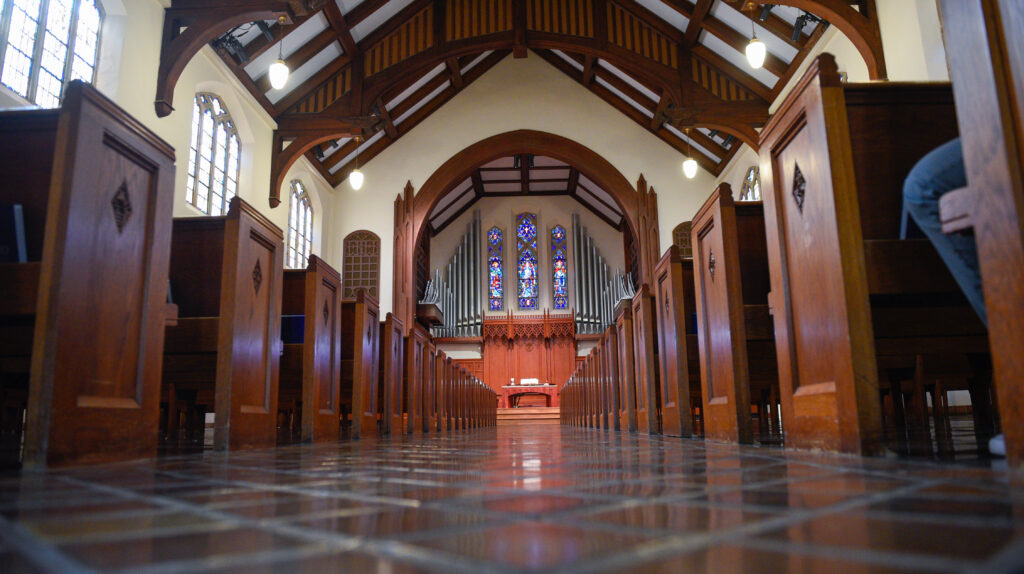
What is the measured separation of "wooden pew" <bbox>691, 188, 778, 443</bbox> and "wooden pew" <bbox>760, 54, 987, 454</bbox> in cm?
43

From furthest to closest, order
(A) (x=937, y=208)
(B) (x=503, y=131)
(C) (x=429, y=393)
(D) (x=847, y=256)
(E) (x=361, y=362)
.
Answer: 1. (B) (x=503, y=131)
2. (C) (x=429, y=393)
3. (E) (x=361, y=362)
4. (D) (x=847, y=256)
5. (A) (x=937, y=208)

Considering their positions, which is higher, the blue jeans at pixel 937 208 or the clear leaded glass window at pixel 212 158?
the clear leaded glass window at pixel 212 158

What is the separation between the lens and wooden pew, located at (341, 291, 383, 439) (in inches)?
172

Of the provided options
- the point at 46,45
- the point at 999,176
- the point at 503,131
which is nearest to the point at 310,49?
the point at 46,45

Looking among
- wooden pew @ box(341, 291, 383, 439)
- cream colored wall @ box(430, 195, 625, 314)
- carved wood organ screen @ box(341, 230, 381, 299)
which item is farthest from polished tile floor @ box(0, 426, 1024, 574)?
cream colored wall @ box(430, 195, 625, 314)

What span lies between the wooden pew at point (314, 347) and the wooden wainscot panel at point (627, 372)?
2.04m

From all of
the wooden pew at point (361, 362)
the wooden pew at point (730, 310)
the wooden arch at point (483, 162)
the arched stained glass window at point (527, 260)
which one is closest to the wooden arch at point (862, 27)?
the wooden pew at point (730, 310)

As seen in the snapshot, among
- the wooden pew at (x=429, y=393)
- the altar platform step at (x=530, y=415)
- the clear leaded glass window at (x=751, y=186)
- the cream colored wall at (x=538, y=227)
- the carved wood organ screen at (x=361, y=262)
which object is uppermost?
the cream colored wall at (x=538, y=227)

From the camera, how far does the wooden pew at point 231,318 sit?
102 inches

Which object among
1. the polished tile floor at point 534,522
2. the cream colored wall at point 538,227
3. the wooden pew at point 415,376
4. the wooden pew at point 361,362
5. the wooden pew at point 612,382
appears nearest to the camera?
the polished tile floor at point 534,522

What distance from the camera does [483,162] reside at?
11719 millimetres

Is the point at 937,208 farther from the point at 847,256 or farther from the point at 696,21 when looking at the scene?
the point at 696,21

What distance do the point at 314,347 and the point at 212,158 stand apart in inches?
209

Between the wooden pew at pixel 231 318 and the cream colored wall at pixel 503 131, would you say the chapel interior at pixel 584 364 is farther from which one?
the cream colored wall at pixel 503 131
